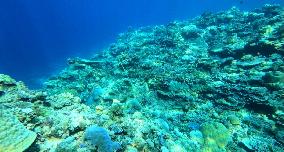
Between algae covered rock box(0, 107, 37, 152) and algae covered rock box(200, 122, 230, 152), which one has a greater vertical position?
algae covered rock box(0, 107, 37, 152)

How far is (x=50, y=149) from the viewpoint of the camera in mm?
4746

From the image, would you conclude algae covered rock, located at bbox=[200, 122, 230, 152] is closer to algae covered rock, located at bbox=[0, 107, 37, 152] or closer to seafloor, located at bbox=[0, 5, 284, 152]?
seafloor, located at bbox=[0, 5, 284, 152]

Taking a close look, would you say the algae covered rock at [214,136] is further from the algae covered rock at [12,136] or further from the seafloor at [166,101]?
the algae covered rock at [12,136]

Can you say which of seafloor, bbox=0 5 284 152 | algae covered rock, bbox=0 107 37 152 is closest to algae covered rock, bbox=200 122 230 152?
seafloor, bbox=0 5 284 152

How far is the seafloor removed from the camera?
17.3 feet

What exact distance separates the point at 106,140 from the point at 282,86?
6605 millimetres

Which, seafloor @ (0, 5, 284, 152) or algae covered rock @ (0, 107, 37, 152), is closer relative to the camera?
algae covered rock @ (0, 107, 37, 152)

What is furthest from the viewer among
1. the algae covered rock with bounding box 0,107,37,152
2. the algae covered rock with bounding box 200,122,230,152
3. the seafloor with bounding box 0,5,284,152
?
the algae covered rock with bounding box 200,122,230,152

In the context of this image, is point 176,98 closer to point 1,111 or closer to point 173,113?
point 173,113

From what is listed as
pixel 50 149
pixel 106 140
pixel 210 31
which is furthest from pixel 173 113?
pixel 210 31

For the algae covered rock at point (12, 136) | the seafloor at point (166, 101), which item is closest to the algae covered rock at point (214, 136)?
the seafloor at point (166, 101)

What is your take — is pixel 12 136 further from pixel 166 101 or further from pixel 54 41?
pixel 54 41

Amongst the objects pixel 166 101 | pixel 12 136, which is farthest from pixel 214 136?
pixel 12 136

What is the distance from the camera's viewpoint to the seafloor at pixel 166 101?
527cm
